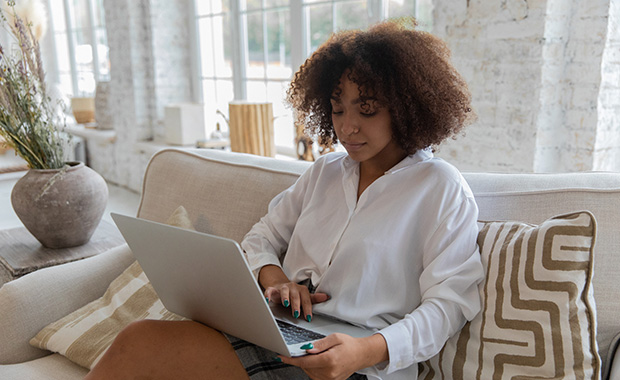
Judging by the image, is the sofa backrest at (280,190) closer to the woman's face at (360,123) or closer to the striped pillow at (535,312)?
the striped pillow at (535,312)

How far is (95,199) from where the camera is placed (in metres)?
1.95

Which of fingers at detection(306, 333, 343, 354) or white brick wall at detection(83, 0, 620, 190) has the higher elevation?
white brick wall at detection(83, 0, 620, 190)

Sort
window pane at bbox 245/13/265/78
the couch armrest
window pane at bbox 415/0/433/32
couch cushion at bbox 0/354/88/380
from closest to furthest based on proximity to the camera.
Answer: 1. couch cushion at bbox 0/354/88/380
2. the couch armrest
3. window pane at bbox 415/0/433/32
4. window pane at bbox 245/13/265/78

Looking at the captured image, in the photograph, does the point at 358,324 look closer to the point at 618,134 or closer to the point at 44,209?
the point at 44,209

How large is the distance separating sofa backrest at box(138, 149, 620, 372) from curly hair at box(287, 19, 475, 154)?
19cm

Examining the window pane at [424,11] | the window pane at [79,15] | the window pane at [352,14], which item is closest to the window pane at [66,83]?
the window pane at [79,15]

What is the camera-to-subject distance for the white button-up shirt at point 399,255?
1.10m

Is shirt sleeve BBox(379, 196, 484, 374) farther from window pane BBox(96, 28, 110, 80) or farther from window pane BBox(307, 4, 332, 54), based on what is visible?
window pane BBox(96, 28, 110, 80)

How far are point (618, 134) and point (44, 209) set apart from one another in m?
2.17

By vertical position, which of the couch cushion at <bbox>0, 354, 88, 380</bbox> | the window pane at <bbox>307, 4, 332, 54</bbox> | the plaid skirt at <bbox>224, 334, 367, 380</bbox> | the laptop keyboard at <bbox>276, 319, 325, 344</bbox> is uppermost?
the window pane at <bbox>307, 4, 332, 54</bbox>

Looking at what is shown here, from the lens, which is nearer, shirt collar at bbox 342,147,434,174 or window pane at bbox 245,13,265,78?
shirt collar at bbox 342,147,434,174

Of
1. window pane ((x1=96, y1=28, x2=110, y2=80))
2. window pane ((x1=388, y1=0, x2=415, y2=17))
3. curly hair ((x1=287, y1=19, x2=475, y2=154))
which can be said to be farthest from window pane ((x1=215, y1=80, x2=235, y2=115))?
curly hair ((x1=287, y1=19, x2=475, y2=154))

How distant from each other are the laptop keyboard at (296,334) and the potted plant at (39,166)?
1058 mm

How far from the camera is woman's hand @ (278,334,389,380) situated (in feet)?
3.24
